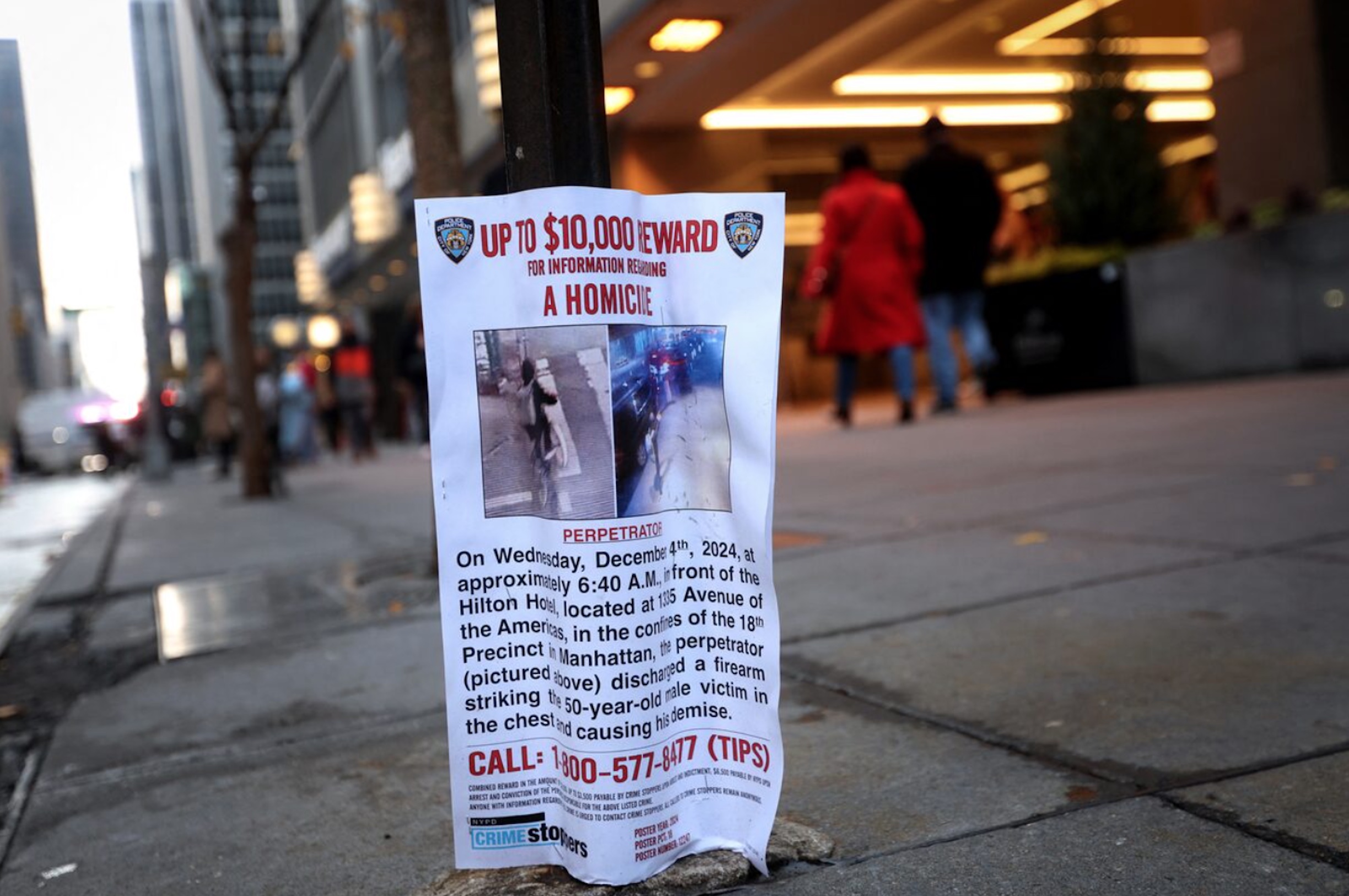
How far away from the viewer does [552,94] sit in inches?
87.9

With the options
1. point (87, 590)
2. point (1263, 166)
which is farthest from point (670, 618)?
point (1263, 166)

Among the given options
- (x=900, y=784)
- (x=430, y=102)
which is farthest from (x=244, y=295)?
(x=900, y=784)

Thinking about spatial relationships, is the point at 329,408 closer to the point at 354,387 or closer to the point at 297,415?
the point at 297,415

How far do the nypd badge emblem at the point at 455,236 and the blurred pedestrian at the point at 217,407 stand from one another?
18394 millimetres

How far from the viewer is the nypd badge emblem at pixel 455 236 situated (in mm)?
2105

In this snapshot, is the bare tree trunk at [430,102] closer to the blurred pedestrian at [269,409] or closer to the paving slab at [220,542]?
the paving slab at [220,542]

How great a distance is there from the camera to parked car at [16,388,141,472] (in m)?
33.9

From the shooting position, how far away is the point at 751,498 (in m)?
2.23

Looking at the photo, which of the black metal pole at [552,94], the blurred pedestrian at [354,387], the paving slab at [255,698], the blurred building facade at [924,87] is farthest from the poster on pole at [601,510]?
the blurred pedestrian at [354,387]

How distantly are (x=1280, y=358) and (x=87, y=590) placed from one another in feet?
30.2

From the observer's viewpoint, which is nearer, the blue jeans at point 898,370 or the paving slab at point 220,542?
the paving slab at point 220,542

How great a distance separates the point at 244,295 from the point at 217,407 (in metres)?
7.77

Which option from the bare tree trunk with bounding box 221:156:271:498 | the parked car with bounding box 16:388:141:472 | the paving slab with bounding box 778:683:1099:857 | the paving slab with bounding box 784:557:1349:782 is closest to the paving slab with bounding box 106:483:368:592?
the bare tree trunk with bounding box 221:156:271:498

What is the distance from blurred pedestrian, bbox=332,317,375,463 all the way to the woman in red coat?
9.72m
